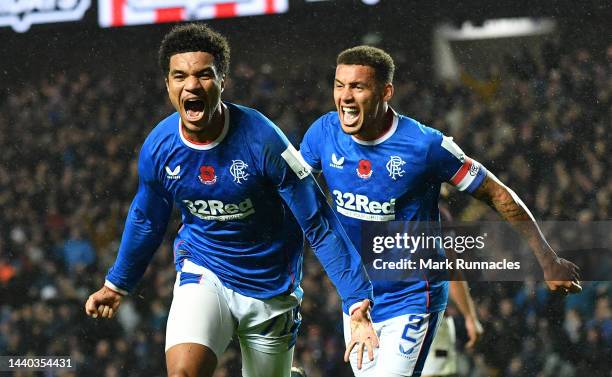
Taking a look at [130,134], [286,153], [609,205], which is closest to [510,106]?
[609,205]

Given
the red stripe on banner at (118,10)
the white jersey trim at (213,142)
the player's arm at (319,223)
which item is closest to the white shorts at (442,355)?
the player's arm at (319,223)

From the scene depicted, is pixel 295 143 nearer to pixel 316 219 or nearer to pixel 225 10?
pixel 225 10

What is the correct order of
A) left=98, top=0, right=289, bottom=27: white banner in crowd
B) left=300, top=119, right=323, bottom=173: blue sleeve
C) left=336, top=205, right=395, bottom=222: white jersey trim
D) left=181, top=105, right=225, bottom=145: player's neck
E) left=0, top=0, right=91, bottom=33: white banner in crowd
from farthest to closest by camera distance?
1. left=0, top=0, right=91, bottom=33: white banner in crowd
2. left=98, top=0, right=289, bottom=27: white banner in crowd
3. left=300, top=119, right=323, bottom=173: blue sleeve
4. left=336, top=205, right=395, bottom=222: white jersey trim
5. left=181, top=105, right=225, bottom=145: player's neck

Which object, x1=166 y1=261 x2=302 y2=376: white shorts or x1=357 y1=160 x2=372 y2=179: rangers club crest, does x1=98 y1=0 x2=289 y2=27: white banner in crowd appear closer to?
x1=357 y1=160 x2=372 y2=179: rangers club crest

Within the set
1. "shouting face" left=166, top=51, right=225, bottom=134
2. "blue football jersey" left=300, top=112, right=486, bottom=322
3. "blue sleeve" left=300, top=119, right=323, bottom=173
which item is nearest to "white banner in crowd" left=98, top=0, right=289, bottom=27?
"blue sleeve" left=300, top=119, right=323, bottom=173

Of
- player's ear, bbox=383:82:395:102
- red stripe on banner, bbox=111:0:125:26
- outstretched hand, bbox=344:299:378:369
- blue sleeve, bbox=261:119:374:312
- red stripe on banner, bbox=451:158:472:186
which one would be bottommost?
outstretched hand, bbox=344:299:378:369

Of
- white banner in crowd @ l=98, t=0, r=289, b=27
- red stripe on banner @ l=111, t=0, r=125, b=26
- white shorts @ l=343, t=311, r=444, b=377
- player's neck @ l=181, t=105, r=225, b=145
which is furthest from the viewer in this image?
red stripe on banner @ l=111, t=0, r=125, b=26

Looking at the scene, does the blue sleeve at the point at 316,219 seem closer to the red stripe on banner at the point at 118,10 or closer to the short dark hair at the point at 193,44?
the short dark hair at the point at 193,44

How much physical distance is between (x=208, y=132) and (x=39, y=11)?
3426 mm

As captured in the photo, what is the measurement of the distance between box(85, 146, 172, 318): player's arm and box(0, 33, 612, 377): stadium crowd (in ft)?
8.89

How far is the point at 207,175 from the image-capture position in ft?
9.87

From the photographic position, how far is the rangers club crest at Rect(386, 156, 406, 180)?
11.5 ft

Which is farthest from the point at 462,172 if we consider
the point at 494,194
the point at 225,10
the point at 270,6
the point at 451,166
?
the point at 225,10

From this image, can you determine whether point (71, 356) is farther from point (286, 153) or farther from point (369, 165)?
point (286, 153)
